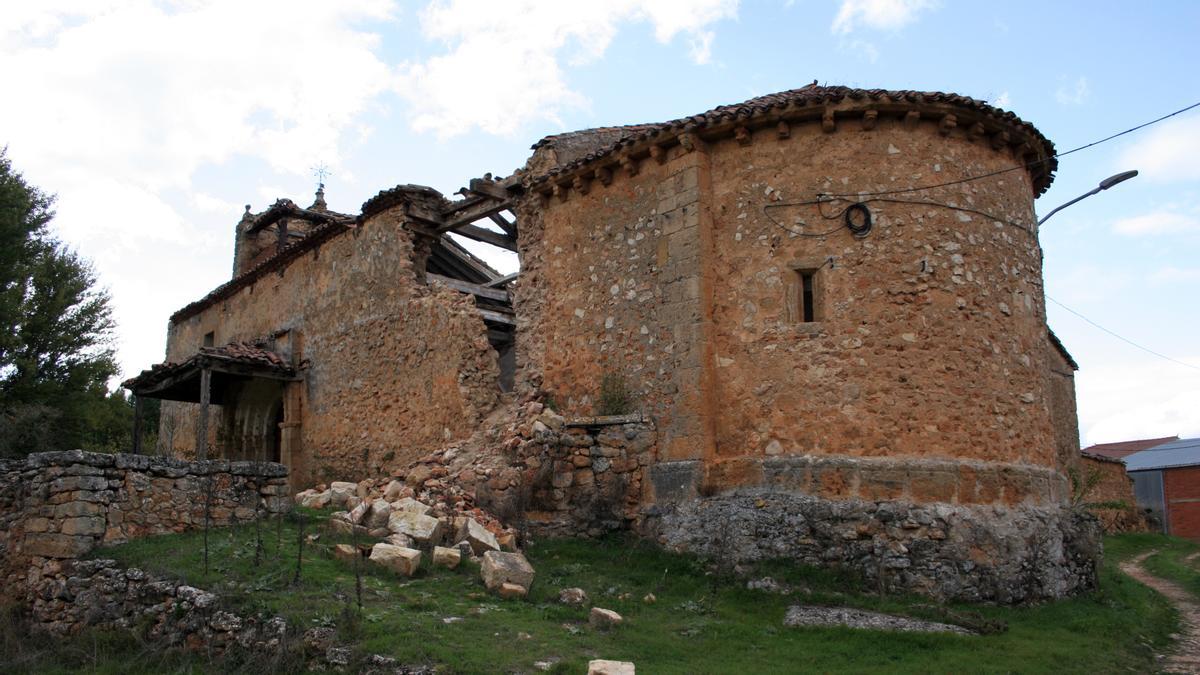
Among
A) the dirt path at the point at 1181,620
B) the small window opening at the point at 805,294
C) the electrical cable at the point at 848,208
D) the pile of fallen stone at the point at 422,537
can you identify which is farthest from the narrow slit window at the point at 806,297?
the dirt path at the point at 1181,620

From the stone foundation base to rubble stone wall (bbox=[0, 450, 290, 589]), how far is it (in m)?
5.13

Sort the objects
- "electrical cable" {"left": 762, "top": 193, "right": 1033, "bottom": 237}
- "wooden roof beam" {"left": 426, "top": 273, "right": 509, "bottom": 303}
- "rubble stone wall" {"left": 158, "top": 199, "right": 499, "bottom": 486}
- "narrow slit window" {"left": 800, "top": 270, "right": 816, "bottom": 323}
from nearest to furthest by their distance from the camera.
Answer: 1. "electrical cable" {"left": 762, "top": 193, "right": 1033, "bottom": 237}
2. "narrow slit window" {"left": 800, "top": 270, "right": 816, "bottom": 323}
3. "rubble stone wall" {"left": 158, "top": 199, "right": 499, "bottom": 486}
4. "wooden roof beam" {"left": 426, "top": 273, "right": 509, "bottom": 303}

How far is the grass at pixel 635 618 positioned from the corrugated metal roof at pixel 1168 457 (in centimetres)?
2166

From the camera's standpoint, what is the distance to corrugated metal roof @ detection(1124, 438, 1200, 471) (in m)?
29.4

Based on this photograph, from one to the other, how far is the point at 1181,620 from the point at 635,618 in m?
7.33

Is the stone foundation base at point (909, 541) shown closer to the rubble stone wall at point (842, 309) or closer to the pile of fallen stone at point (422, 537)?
the rubble stone wall at point (842, 309)

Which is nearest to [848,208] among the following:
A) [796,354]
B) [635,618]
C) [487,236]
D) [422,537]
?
[796,354]

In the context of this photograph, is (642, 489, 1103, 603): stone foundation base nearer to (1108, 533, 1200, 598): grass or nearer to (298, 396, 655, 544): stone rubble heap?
(298, 396, 655, 544): stone rubble heap

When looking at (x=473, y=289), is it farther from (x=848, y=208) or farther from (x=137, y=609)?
(x=137, y=609)

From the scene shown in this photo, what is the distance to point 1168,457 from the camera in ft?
101

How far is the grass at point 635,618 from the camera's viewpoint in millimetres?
7402

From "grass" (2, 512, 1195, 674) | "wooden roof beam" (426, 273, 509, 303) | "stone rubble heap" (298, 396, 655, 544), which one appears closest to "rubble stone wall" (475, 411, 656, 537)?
"stone rubble heap" (298, 396, 655, 544)

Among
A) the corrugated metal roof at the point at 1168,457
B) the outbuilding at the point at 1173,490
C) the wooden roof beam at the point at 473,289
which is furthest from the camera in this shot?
the corrugated metal roof at the point at 1168,457

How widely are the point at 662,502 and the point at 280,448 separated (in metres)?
10.8
